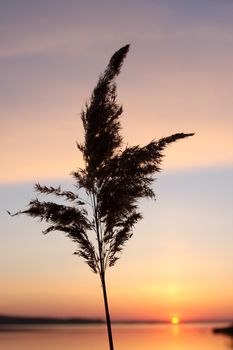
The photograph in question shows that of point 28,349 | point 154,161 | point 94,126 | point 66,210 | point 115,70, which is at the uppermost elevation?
point 115,70

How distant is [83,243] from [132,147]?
208 cm

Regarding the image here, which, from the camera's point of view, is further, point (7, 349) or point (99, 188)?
point (7, 349)

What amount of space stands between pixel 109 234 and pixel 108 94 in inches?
109

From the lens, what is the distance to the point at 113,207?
1061cm

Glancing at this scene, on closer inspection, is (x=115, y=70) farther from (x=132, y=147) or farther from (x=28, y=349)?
(x=28, y=349)

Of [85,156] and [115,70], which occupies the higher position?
[115,70]

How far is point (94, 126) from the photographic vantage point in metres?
10.8

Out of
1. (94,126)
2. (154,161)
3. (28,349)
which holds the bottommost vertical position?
(28,349)

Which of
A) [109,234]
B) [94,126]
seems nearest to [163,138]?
[94,126]

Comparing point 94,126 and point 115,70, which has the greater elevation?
point 115,70

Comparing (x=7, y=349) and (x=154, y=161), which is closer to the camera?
(x=154, y=161)

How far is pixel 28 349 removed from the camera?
87688 millimetres

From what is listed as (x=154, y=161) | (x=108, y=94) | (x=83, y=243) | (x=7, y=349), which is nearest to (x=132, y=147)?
(x=154, y=161)

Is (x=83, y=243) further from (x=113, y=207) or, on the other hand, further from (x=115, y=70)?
(x=115, y=70)
